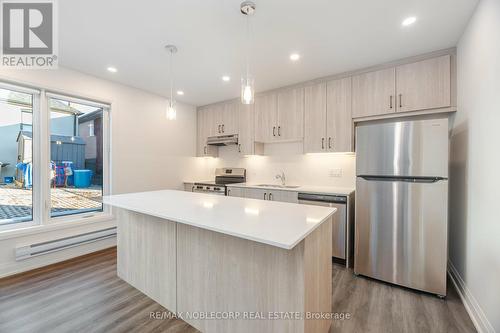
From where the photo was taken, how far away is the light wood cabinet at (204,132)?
459cm

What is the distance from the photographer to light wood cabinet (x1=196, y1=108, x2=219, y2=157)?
4.59 m

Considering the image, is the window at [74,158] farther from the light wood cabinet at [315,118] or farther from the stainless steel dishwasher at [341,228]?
the stainless steel dishwasher at [341,228]

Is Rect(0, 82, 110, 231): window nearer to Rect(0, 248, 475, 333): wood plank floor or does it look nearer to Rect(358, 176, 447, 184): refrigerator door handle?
Rect(0, 248, 475, 333): wood plank floor

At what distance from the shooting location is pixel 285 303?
1285 mm

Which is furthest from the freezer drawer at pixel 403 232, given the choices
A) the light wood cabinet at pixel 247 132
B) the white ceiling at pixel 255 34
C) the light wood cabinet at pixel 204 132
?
the light wood cabinet at pixel 204 132

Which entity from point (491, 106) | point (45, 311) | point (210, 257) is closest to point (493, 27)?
point (491, 106)

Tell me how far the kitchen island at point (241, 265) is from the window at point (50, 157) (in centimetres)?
173

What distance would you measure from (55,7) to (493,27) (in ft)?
11.2

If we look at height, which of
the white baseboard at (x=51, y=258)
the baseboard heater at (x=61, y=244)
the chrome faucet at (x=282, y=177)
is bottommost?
the white baseboard at (x=51, y=258)

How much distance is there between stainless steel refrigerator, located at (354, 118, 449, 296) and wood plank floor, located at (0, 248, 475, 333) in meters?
0.23

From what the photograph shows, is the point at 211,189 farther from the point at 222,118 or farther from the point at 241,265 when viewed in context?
the point at 241,265

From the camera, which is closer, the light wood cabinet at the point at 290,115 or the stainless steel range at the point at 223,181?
the light wood cabinet at the point at 290,115

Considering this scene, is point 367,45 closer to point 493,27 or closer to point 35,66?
point 493,27

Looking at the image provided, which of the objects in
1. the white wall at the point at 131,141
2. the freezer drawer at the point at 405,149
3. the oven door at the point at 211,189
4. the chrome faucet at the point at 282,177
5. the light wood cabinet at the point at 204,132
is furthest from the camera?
the light wood cabinet at the point at 204,132
